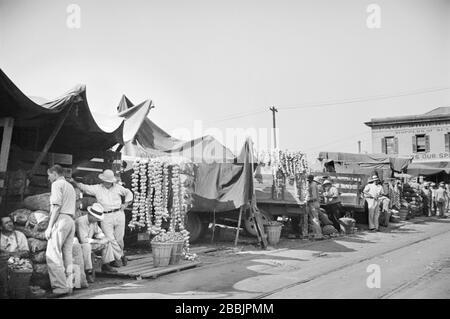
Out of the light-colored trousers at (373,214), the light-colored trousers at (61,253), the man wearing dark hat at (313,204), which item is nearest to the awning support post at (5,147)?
the light-colored trousers at (61,253)

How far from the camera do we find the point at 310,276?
7.85 m

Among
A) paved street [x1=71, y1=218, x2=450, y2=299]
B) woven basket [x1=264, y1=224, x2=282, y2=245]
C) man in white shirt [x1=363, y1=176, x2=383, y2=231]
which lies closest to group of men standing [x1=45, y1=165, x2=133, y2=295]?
paved street [x1=71, y1=218, x2=450, y2=299]

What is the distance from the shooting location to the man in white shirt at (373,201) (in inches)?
648

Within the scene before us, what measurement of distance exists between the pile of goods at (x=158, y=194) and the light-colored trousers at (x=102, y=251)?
3.80 feet

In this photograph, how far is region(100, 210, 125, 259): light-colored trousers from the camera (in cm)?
809

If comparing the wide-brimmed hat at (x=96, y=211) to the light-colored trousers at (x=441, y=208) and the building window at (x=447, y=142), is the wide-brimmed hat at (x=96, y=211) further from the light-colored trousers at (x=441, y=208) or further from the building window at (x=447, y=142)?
the building window at (x=447, y=142)

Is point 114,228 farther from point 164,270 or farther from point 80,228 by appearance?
point 164,270

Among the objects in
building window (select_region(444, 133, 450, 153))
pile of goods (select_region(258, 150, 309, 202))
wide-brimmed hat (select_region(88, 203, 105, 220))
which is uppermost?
building window (select_region(444, 133, 450, 153))

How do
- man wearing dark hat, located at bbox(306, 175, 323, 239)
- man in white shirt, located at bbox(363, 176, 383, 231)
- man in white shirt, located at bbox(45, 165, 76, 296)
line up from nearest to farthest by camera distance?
man in white shirt, located at bbox(45, 165, 76, 296)
man wearing dark hat, located at bbox(306, 175, 323, 239)
man in white shirt, located at bbox(363, 176, 383, 231)

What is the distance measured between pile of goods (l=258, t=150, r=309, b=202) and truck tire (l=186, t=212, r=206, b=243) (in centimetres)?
267

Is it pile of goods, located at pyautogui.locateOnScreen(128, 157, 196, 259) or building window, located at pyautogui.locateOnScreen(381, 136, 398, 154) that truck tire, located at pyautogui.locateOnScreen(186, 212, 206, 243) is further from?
building window, located at pyautogui.locateOnScreen(381, 136, 398, 154)

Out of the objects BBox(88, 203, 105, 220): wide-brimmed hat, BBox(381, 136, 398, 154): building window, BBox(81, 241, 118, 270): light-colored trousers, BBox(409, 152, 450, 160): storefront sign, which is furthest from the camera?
BBox(381, 136, 398, 154): building window
